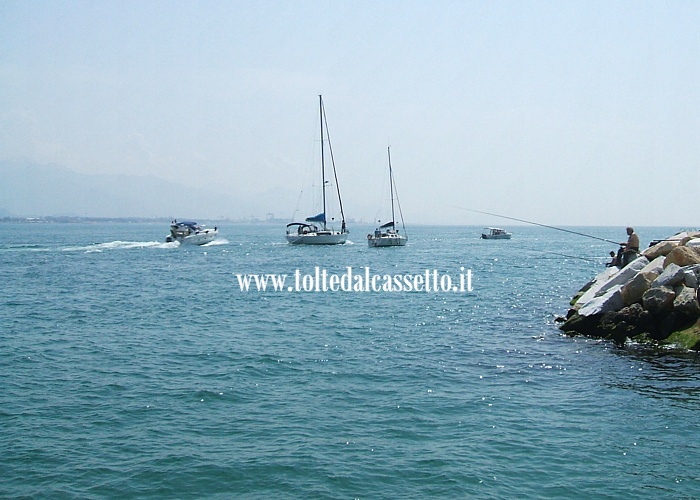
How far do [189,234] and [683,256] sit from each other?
67.8m

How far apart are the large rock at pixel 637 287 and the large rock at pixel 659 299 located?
2.27 ft

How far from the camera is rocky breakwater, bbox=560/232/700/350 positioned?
685 inches

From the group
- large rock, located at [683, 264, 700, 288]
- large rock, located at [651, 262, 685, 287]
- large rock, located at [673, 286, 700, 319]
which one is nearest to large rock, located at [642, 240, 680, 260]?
large rock, located at [683, 264, 700, 288]

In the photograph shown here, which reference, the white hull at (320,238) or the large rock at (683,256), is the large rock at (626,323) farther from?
the white hull at (320,238)

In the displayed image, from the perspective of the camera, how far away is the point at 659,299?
17.8 meters

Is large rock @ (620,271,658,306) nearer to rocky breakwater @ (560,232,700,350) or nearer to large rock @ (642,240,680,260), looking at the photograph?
rocky breakwater @ (560,232,700,350)

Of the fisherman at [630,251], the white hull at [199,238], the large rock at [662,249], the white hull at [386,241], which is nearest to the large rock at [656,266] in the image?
the large rock at [662,249]

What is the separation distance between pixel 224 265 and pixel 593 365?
132ft

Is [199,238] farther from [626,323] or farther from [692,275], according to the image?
[692,275]

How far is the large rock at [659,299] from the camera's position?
58.0 feet

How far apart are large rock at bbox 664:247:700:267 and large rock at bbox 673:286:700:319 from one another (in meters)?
1.73

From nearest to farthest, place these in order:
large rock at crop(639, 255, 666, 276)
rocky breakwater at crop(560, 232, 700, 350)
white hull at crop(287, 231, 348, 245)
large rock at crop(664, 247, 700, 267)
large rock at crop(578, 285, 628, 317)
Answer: rocky breakwater at crop(560, 232, 700, 350), large rock at crop(664, 247, 700, 267), large rock at crop(578, 285, 628, 317), large rock at crop(639, 255, 666, 276), white hull at crop(287, 231, 348, 245)

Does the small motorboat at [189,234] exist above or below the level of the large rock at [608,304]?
above

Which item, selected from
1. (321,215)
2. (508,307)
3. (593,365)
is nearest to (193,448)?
A: (593,365)
